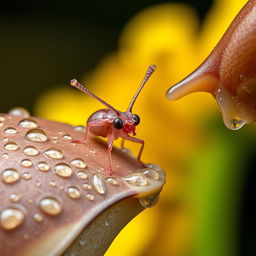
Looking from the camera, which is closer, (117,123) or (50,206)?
(50,206)

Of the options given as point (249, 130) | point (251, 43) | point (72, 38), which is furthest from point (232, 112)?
point (72, 38)

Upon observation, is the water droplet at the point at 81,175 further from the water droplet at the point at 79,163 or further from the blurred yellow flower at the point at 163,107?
the blurred yellow flower at the point at 163,107

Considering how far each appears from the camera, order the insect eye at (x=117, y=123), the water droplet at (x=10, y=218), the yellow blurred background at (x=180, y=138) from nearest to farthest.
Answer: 1. the water droplet at (x=10, y=218)
2. the insect eye at (x=117, y=123)
3. the yellow blurred background at (x=180, y=138)

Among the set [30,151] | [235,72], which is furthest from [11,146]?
[235,72]

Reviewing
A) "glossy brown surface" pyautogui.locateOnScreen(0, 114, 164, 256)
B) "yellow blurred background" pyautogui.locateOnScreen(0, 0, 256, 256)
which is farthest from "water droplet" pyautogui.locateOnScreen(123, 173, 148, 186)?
"yellow blurred background" pyautogui.locateOnScreen(0, 0, 256, 256)

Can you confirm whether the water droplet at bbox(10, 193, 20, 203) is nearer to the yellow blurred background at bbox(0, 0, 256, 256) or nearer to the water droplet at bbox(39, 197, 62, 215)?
the water droplet at bbox(39, 197, 62, 215)

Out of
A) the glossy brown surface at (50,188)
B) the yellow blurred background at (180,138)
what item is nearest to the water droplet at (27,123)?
the glossy brown surface at (50,188)

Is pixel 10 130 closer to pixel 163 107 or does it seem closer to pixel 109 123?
pixel 109 123
